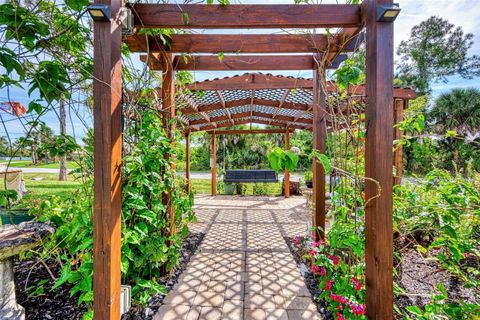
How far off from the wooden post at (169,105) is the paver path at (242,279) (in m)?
0.65

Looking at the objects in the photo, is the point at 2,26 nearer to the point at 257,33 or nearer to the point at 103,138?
the point at 103,138

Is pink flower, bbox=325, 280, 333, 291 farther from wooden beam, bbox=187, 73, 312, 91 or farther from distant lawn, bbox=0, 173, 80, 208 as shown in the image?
wooden beam, bbox=187, 73, 312, 91

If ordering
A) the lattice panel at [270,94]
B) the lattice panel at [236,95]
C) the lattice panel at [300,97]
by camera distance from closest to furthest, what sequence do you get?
the lattice panel at [300,97], the lattice panel at [270,94], the lattice panel at [236,95]

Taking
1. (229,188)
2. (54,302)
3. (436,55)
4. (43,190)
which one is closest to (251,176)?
(229,188)

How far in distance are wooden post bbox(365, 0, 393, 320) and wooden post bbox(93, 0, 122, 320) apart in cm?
140

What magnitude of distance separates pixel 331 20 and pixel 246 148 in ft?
37.8

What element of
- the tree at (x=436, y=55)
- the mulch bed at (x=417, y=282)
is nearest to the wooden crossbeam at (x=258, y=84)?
the mulch bed at (x=417, y=282)

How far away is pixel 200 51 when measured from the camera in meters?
2.10

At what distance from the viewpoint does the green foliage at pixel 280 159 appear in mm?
1129

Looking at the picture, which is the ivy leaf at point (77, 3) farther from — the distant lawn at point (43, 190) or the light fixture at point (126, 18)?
the distant lawn at point (43, 190)

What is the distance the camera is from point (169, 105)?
248 cm

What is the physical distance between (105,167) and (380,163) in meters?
1.48

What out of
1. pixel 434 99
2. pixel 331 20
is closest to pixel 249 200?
pixel 331 20

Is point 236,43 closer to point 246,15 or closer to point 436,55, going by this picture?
point 246,15
